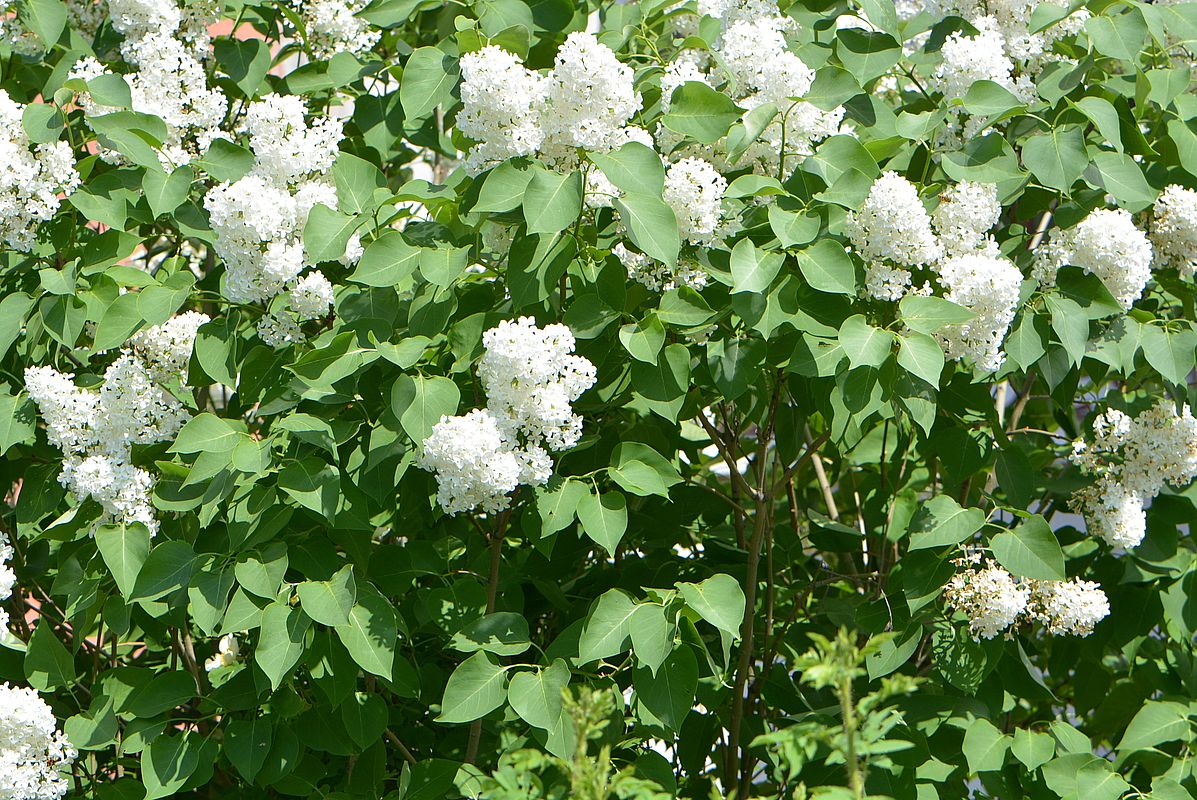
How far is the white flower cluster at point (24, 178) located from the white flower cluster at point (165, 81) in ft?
0.40

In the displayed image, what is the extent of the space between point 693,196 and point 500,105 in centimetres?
36

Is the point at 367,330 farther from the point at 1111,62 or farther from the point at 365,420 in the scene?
the point at 1111,62

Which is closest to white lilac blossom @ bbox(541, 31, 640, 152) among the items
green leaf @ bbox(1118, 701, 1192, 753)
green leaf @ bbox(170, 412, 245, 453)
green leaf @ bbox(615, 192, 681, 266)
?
green leaf @ bbox(615, 192, 681, 266)

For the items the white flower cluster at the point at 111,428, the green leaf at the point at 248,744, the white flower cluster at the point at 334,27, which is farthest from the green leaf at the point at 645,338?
the white flower cluster at the point at 334,27

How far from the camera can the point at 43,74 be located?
2.96m

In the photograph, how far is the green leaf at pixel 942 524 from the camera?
2379 millimetres

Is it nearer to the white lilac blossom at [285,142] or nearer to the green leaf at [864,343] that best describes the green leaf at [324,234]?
the white lilac blossom at [285,142]

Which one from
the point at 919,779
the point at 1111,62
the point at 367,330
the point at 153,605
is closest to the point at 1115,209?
the point at 1111,62

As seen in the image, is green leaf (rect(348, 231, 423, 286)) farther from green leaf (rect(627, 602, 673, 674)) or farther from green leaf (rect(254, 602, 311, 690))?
green leaf (rect(627, 602, 673, 674))

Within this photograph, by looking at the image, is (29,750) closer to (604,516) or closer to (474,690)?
(474,690)

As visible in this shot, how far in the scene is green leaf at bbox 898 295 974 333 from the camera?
6.95ft

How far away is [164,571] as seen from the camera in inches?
87.4

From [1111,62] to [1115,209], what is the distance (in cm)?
47

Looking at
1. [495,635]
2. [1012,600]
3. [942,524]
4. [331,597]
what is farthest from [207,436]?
[1012,600]
